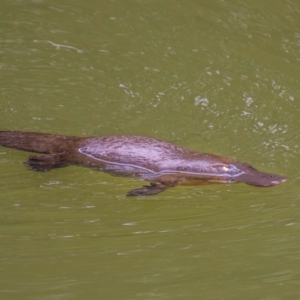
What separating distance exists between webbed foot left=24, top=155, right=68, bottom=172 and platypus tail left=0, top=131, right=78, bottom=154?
0.24ft

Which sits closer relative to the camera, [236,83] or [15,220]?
[15,220]

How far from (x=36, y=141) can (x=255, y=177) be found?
1508mm

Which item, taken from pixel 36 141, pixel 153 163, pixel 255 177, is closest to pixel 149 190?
pixel 153 163

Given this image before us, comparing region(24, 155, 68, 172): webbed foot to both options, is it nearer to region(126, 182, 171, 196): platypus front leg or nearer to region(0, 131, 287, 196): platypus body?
region(0, 131, 287, 196): platypus body

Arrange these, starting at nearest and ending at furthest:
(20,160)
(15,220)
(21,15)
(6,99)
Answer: (15,220)
(20,160)
(6,99)
(21,15)

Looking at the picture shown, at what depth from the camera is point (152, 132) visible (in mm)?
4918

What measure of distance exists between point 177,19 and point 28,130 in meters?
2.15

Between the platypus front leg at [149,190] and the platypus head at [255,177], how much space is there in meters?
0.50

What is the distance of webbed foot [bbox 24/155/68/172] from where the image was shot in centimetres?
446

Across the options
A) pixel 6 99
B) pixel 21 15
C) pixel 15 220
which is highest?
pixel 21 15

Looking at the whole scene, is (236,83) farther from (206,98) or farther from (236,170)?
(236,170)

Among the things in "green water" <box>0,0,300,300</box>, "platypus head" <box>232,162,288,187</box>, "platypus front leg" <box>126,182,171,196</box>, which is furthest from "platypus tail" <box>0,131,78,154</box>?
"platypus head" <box>232,162,288,187</box>

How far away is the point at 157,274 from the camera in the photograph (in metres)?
3.41

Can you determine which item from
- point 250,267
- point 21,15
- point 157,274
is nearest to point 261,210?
point 250,267
